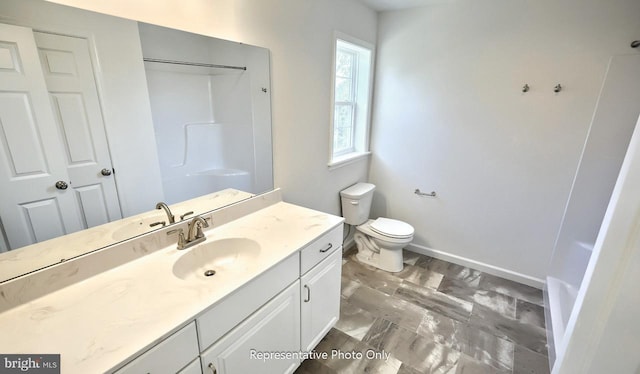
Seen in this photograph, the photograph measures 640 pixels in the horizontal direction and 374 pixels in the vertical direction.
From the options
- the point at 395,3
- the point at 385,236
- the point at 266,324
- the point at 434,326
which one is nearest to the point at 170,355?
the point at 266,324

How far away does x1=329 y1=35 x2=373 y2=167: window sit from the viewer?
8.57 feet

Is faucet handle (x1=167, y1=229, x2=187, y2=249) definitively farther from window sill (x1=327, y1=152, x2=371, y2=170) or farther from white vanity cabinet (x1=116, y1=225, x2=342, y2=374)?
window sill (x1=327, y1=152, x2=371, y2=170)

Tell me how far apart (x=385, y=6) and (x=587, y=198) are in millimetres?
2253

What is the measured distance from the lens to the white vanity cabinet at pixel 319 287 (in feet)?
4.82

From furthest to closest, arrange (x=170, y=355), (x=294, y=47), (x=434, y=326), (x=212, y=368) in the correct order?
1. (x=434, y=326)
2. (x=294, y=47)
3. (x=212, y=368)
4. (x=170, y=355)

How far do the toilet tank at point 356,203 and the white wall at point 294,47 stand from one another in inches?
3.6

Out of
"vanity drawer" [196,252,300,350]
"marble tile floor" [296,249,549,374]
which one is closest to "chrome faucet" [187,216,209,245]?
"vanity drawer" [196,252,300,350]

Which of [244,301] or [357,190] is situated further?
[357,190]

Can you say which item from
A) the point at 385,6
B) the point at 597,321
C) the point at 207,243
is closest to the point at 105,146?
the point at 207,243

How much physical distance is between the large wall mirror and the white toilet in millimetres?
1359

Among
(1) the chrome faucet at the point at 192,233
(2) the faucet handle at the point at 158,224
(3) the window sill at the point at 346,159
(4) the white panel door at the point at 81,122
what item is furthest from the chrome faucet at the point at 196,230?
(3) the window sill at the point at 346,159

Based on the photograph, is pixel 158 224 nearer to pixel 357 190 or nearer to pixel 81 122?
pixel 81 122

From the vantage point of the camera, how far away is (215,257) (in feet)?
4.61

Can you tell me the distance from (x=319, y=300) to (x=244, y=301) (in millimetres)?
634
